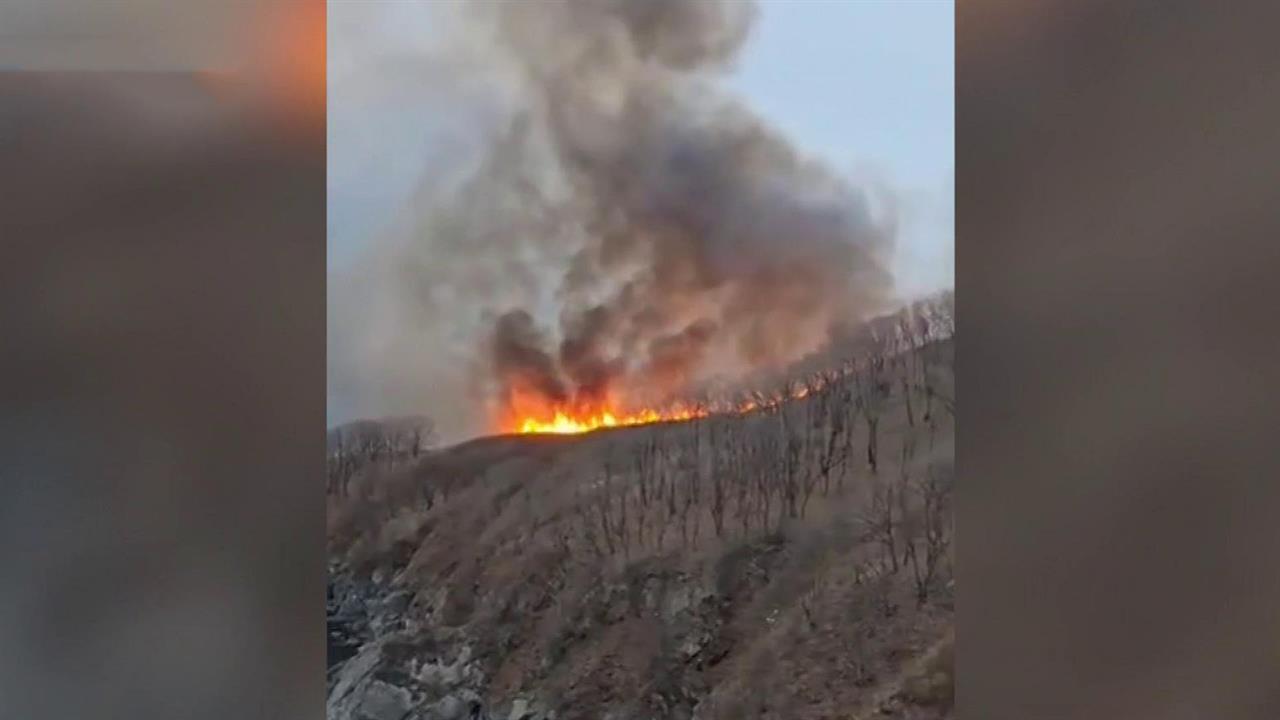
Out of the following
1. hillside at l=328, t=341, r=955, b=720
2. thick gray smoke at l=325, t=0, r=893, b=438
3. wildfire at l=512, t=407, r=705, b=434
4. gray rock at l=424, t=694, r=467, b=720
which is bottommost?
gray rock at l=424, t=694, r=467, b=720

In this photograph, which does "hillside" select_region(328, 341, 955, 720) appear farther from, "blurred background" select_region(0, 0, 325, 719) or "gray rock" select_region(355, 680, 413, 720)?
"blurred background" select_region(0, 0, 325, 719)

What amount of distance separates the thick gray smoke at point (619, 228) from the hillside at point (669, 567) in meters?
0.14

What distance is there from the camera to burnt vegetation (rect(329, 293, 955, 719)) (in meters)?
1.80

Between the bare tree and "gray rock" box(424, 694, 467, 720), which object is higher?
the bare tree

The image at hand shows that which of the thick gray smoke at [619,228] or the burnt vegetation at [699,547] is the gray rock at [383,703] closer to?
the burnt vegetation at [699,547]

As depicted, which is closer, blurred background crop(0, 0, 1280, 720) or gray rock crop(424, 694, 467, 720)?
blurred background crop(0, 0, 1280, 720)

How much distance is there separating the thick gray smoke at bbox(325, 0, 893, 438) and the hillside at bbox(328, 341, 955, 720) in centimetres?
14

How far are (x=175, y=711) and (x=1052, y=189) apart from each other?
189 centimetres

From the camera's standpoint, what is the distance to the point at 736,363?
1834 mm

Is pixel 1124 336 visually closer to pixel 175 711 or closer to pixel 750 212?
pixel 750 212

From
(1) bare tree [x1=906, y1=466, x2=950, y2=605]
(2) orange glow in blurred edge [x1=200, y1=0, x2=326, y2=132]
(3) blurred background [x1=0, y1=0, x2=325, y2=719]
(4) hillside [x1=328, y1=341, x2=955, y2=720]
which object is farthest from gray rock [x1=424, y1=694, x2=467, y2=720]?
(2) orange glow in blurred edge [x1=200, y1=0, x2=326, y2=132]

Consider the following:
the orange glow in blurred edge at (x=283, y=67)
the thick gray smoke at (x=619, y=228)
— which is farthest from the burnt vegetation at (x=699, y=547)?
the orange glow in blurred edge at (x=283, y=67)

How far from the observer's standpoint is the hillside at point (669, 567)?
1802 millimetres

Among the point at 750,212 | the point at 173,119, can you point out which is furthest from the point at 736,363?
the point at 173,119
